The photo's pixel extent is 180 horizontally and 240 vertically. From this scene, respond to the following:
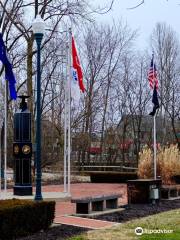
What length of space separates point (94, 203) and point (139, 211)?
4.13 feet

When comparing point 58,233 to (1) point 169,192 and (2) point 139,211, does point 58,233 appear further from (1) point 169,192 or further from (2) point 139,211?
(1) point 169,192

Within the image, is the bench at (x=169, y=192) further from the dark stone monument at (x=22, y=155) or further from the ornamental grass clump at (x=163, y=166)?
the dark stone monument at (x=22, y=155)

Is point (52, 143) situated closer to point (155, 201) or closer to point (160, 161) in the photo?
point (160, 161)

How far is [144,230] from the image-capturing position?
9.89 metres

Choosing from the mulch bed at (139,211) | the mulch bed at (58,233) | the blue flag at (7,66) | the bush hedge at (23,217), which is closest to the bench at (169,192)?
the mulch bed at (139,211)

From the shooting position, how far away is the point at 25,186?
55.5 ft

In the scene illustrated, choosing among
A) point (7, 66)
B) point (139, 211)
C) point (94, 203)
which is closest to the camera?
point (94, 203)

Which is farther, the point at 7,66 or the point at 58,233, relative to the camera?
the point at 7,66

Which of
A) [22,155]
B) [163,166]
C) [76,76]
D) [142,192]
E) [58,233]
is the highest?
[76,76]

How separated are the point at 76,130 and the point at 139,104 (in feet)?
31.2

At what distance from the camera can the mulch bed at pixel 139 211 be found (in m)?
12.3

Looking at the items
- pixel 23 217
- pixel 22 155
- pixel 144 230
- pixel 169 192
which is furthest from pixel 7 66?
pixel 144 230

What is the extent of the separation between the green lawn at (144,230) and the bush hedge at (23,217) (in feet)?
3.17

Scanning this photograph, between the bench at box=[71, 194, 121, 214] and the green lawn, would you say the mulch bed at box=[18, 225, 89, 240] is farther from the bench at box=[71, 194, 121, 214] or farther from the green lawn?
the bench at box=[71, 194, 121, 214]
